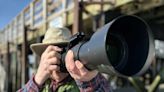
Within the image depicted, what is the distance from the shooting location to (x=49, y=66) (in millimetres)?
2307

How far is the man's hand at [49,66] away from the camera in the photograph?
2.27 meters

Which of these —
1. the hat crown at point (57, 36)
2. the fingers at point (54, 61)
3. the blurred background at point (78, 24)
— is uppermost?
the hat crown at point (57, 36)

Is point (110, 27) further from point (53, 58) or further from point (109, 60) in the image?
point (53, 58)

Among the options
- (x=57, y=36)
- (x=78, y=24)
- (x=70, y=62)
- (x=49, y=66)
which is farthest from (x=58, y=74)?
(x=78, y=24)

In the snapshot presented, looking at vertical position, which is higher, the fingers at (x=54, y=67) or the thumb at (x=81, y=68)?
the thumb at (x=81, y=68)

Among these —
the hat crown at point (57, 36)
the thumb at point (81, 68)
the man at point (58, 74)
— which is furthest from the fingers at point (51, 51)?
the thumb at point (81, 68)

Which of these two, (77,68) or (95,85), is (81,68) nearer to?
(77,68)

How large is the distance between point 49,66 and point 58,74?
119 mm

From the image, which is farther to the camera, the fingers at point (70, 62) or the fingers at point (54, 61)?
the fingers at point (54, 61)

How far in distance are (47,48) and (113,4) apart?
618 centimetres

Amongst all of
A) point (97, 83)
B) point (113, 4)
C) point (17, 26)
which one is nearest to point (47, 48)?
point (97, 83)

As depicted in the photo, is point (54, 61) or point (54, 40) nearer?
point (54, 61)

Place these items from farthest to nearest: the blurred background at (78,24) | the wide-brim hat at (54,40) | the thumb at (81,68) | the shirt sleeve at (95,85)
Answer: the blurred background at (78,24), the wide-brim hat at (54,40), the shirt sleeve at (95,85), the thumb at (81,68)

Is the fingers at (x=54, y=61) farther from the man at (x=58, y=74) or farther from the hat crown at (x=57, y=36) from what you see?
the hat crown at (x=57, y=36)
